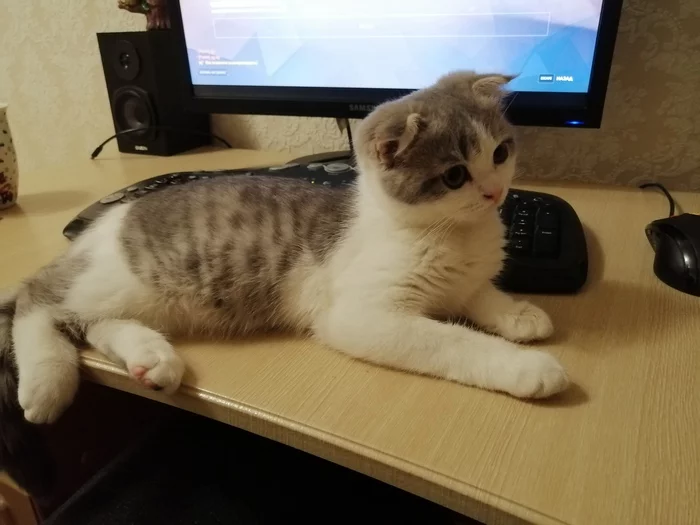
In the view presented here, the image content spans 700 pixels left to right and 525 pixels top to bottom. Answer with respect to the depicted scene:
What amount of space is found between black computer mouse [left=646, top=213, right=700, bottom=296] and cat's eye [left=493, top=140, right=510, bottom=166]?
9.1 inches

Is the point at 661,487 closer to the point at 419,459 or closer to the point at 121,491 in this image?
the point at 419,459

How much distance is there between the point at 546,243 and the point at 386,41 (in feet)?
1.51

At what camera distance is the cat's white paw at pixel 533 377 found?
448 millimetres

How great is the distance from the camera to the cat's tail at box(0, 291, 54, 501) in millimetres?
588

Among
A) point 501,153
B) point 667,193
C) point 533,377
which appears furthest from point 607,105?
point 533,377

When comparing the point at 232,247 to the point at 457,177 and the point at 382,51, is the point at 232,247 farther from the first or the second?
the point at 382,51

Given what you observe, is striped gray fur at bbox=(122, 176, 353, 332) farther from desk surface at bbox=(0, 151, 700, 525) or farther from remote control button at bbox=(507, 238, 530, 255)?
remote control button at bbox=(507, 238, 530, 255)

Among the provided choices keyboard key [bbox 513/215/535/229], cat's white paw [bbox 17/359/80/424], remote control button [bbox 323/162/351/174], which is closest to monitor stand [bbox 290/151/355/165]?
remote control button [bbox 323/162/351/174]

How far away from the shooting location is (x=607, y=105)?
96 cm

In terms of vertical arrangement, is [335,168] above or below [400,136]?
below

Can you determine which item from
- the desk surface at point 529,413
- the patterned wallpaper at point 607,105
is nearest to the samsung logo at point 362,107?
the patterned wallpaper at point 607,105

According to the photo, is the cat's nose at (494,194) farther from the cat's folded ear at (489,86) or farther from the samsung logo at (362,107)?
the samsung logo at (362,107)

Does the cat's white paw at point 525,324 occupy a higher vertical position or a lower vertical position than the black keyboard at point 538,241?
lower

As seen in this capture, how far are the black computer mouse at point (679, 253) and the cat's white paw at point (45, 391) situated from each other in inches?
26.6
